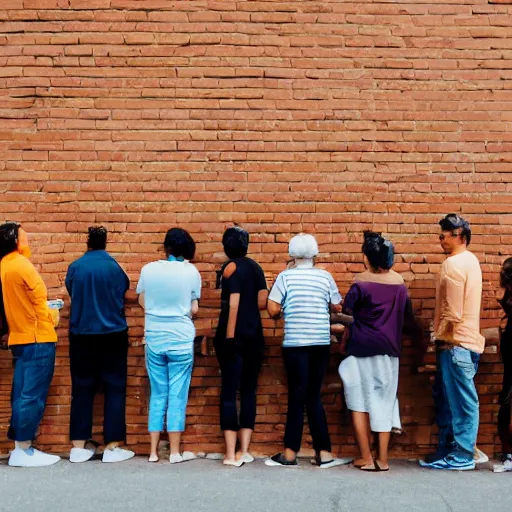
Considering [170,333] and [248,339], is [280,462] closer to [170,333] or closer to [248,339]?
[248,339]

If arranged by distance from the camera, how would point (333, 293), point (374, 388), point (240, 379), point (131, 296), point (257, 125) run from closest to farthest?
point (374, 388)
point (333, 293)
point (240, 379)
point (131, 296)
point (257, 125)

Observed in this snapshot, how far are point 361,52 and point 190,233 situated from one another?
2.11 meters

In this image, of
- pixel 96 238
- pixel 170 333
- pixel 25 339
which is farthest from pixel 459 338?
pixel 25 339

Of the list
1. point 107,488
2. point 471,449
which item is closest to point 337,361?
point 471,449

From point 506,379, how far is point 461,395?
410mm

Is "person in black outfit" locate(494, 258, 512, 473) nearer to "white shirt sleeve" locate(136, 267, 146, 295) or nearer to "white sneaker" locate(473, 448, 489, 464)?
"white sneaker" locate(473, 448, 489, 464)

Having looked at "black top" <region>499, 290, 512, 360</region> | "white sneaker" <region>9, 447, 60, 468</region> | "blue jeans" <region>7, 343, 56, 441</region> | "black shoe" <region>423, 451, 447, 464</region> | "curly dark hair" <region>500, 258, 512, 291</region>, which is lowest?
"white sneaker" <region>9, 447, 60, 468</region>

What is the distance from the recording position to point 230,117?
652 centimetres

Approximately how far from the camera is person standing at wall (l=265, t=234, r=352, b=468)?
5898mm

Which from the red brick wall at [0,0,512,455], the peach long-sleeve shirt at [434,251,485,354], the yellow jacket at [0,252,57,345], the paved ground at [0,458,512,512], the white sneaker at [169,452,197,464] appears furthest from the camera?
the red brick wall at [0,0,512,455]

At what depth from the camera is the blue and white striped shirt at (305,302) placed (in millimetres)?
5883

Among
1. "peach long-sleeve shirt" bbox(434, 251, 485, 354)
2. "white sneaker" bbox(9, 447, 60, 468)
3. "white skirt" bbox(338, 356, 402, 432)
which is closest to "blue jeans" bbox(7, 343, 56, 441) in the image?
"white sneaker" bbox(9, 447, 60, 468)

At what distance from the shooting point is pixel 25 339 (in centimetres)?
589

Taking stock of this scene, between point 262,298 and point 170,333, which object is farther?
point 262,298
